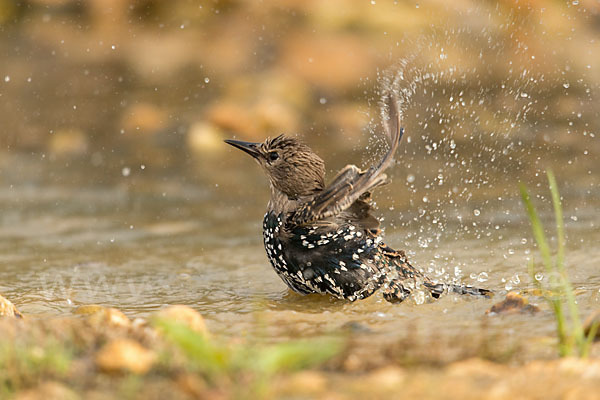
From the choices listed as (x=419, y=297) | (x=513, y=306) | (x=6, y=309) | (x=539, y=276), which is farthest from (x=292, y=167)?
(x=6, y=309)

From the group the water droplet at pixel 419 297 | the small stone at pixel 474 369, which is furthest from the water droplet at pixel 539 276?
the small stone at pixel 474 369

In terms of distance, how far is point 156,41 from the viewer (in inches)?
404

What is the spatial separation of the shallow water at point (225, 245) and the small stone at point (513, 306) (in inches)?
3.7

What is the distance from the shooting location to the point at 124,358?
2676mm

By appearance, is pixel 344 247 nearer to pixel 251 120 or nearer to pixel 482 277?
pixel 482 277

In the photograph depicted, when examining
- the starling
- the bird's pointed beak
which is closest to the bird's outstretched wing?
the starling

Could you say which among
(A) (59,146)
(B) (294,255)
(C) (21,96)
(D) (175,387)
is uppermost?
(C) (21,96)

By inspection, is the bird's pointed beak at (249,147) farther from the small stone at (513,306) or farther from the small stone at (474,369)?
the small stone at (474,369)

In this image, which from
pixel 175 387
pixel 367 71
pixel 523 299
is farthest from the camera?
pixel 367 71

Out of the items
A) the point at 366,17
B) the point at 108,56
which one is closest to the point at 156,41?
the point at 108,56

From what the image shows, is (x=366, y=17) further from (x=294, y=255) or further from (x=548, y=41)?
(x=294, y=255)

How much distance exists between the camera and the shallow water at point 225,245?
174 inches

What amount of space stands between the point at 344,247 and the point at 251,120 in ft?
15.5

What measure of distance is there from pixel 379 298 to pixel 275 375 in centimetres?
223
